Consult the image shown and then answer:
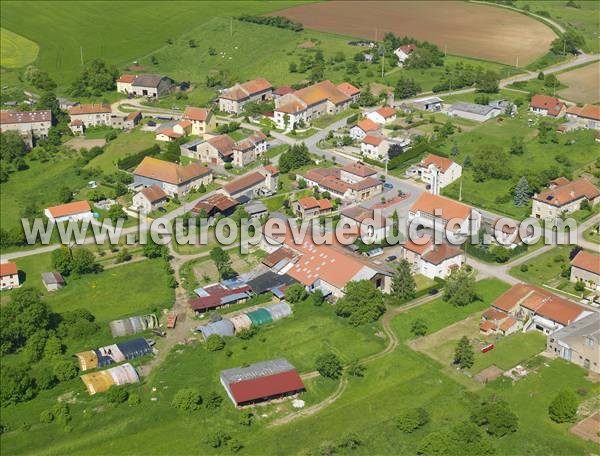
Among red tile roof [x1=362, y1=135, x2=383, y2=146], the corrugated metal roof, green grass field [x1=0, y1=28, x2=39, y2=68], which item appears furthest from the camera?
green grass field [x1=0, y1=28, x2=39, y2=68]

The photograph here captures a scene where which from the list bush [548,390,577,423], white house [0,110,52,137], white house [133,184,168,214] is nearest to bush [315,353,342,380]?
bush [548,390,577,423]

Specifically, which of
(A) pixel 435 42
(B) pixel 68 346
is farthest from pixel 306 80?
(B) pixel 68 346

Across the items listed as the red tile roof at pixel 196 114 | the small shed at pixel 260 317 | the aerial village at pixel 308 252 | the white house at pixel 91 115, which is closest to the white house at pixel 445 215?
the aerial village at pixel 308 252

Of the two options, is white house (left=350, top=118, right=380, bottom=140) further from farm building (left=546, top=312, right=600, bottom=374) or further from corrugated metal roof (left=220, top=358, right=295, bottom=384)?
corrugated metal roof (left=220, top=358, right=295, bottom=384)

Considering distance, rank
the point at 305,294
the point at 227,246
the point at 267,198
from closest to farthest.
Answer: the point at 305,294 → the point at 227,246 → the point at 267,198

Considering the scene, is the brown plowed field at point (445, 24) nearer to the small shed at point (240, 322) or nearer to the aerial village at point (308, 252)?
the aerial village at point (308, 252)

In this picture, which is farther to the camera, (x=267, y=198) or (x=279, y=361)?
(x=267, y=198)

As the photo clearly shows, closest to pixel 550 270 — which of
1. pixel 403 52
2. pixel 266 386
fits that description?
pixel 266 386

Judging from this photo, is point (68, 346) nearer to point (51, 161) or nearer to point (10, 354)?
point (10, 354)
